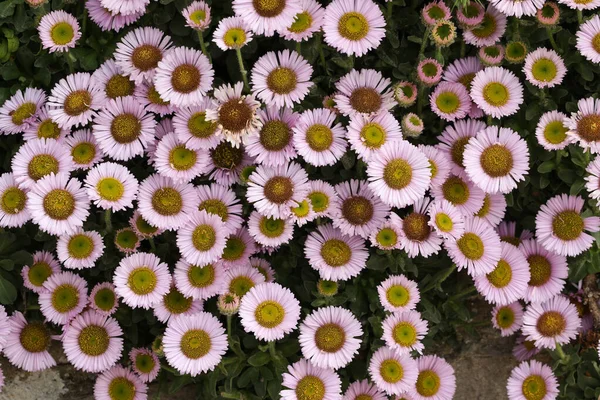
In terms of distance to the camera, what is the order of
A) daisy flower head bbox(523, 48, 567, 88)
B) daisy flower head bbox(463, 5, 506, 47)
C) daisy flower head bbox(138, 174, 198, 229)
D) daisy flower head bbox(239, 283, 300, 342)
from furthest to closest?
1. daisy flower head bbox(463, 5, 506, 47)
2. daisy flower head bbox(523, 48, 567, 88)
3. daisy flower head bbox(138, 174, 198, 229)
4. daisy flower head bbox(239, 283, 300, 342)

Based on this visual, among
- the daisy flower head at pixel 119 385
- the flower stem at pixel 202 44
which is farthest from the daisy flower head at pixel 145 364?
the flower stem at pixel 202 44

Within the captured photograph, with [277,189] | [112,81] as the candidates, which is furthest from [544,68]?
[112,81]

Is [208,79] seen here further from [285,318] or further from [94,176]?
[285,318]

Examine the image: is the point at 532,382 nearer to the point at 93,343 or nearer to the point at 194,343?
the point at 194,343

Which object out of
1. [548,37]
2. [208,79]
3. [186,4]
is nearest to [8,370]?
[208,79]

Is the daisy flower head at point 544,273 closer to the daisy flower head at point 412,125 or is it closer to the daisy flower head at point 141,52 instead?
the daisy flower head at point 412,125

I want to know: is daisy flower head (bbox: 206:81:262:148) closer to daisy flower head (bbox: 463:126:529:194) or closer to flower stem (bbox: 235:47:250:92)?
flower stem (bbox: 235:47:250:92)

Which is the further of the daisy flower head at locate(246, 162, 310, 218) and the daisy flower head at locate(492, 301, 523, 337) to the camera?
the daisy flower head at locate(492, 301, 523, 337)

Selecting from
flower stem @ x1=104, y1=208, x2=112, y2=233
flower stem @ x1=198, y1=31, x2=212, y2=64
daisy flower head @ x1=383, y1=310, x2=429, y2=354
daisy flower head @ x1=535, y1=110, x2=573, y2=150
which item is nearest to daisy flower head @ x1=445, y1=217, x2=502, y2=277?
daisy flower head @ x1=383, y1=310, x2=429, y2=354
